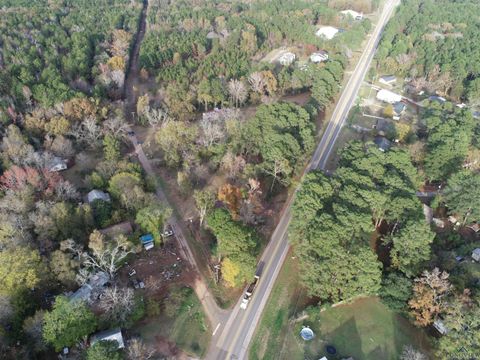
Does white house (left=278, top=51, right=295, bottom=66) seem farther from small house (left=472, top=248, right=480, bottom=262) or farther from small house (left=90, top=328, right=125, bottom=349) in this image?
small house (left=90, top=328, right=125, bottom=349)

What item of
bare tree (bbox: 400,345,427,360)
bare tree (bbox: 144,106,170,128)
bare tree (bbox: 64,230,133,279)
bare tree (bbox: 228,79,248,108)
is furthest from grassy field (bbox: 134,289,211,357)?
bare tree (bbox: 228,79,248,108)

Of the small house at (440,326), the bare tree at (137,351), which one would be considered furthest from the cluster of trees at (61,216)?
the small house at (440,326)

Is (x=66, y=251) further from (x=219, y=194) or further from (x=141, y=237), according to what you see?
(x=219, y=194)

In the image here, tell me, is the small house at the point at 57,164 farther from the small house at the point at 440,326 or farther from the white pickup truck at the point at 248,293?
the small house at the point at 440,326

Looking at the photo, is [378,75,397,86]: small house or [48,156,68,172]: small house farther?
[378,75,397,86]: small house

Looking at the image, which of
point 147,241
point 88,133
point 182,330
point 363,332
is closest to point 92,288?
point 147,241

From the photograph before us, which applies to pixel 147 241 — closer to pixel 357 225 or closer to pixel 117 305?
pixel 117 305
